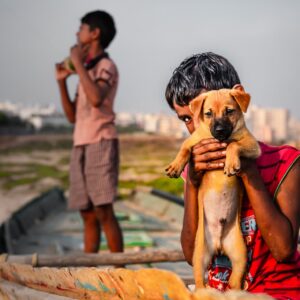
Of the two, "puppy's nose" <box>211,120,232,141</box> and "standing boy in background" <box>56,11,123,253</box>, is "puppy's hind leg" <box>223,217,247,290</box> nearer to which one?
"puppy's nose" <box>211,120,232,141</box>

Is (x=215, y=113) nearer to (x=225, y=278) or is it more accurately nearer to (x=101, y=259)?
(x=225, y=278)

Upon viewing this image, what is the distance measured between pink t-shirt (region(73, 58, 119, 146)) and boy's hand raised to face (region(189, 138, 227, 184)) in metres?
2.34

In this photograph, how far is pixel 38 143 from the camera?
40375 mm

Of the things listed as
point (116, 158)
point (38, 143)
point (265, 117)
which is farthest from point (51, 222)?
point (265, 117)

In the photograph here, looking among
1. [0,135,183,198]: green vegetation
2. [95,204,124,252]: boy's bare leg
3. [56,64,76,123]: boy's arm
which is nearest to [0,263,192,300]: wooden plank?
[95,204,124,252]: boy's bare leg

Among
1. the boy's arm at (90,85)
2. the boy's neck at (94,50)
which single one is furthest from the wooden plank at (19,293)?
the boy's neck at (94,50)

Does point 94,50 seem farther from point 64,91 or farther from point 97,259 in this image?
point 97,259

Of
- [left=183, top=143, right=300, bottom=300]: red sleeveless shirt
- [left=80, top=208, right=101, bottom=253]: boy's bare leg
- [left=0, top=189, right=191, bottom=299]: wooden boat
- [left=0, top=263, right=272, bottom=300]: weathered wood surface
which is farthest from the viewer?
[left=80, top=208, right=101, bottom=253]: boy's bare leg

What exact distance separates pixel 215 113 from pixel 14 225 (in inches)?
177

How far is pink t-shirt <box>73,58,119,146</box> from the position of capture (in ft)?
13.1

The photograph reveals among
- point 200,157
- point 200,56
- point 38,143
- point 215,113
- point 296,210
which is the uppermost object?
point 200,56

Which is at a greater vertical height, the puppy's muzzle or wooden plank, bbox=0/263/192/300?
the puppy's muzzle

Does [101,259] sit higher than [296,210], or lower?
lower

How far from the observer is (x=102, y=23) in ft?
13.7
